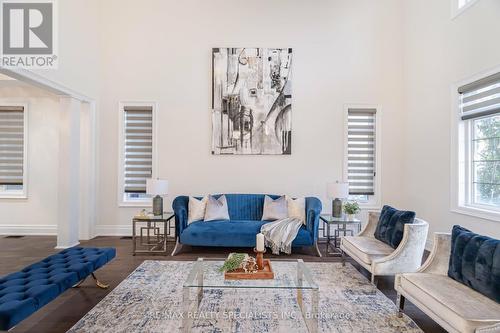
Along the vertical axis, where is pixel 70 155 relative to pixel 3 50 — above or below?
below

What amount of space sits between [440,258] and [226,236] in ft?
9.30

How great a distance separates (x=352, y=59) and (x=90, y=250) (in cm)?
544

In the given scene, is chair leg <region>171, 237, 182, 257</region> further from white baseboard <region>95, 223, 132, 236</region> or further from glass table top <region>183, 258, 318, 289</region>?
glass table top <region>183, 258, 318, 289</region>

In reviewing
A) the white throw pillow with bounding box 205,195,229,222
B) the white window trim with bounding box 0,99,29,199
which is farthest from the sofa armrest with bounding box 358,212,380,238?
the white window trim with bounding box 0,99,29,199

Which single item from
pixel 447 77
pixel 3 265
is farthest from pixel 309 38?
pixel 3 265

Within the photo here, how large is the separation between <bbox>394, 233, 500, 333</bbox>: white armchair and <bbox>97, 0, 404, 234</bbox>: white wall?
3.00m

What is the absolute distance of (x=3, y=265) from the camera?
4152mm

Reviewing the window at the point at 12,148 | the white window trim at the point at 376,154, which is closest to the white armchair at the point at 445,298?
the white window trim at the point at 376,154

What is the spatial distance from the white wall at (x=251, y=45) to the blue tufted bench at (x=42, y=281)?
2.69 meters

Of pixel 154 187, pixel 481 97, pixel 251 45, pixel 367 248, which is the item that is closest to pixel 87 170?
pixel 154 187

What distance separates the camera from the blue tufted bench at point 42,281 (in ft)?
6.61

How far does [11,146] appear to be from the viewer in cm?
586

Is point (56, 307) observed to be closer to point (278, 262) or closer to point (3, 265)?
point (3, 265)

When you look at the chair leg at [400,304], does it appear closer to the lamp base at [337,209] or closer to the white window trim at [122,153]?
the lamp base at [337,209]
